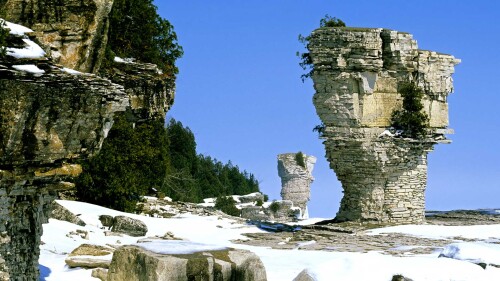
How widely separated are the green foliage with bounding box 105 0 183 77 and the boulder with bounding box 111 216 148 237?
681 centimetres

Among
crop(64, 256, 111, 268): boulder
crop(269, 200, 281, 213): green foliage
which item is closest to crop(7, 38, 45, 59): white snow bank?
crop(64, 256, 111, 268): boulder

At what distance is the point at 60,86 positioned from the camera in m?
10.3

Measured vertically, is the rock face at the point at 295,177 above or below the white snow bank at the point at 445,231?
above

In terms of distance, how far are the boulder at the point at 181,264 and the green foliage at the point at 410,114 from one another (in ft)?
44.6

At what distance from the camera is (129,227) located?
67.7 feet

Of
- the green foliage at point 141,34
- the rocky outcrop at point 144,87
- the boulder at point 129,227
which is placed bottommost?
the boulder at point 129,227

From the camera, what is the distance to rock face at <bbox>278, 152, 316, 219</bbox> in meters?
40.9

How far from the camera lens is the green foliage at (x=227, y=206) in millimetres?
36931

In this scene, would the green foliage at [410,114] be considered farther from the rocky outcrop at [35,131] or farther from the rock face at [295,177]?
the rocky outcrop at [35,131]

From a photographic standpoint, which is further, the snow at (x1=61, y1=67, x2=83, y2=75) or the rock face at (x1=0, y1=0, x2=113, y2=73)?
the rock face at (x1=0, y1=0, x2=113, y2=73)

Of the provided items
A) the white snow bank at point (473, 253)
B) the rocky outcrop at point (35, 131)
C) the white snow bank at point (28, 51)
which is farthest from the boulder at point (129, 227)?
the white snow bank at point (28, 51)

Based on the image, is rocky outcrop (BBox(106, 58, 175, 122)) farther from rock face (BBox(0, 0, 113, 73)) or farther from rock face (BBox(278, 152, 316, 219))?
rock face (BBox(278, 152, 316, 219))

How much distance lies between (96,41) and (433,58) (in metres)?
17.2

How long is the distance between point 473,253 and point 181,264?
7483mm
